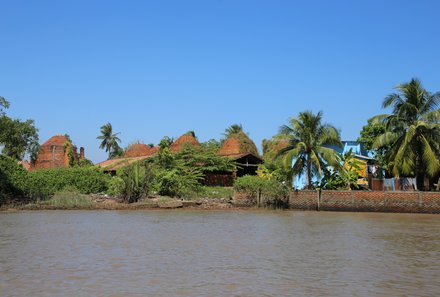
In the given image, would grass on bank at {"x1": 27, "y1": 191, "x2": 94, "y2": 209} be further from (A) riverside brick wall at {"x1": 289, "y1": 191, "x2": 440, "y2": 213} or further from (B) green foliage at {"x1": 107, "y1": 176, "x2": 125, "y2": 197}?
(A) riverside brick wall at {"x1": 289, "y1": 191, "x2": 440, "y2": 213}

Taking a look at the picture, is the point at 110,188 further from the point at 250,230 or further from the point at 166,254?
the point at 166,254

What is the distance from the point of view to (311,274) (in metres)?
9.08

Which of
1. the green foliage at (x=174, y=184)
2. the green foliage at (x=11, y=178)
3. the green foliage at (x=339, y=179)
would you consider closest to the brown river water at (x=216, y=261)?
the green foliage at (x=11, y=178)

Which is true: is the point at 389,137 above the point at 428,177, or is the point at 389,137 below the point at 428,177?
above

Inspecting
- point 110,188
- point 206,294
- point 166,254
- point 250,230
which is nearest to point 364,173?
point 110,188

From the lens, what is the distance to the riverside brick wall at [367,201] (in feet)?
89.4

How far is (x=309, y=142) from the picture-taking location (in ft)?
98.9

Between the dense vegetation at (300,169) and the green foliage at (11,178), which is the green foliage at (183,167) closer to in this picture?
the dense vegetation at (300,169)

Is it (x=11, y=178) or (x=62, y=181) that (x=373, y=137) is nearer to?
(x=62, y=181)

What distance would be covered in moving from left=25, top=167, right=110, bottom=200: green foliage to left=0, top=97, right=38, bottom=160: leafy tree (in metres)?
7.58

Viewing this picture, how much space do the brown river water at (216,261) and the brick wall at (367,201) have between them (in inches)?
388

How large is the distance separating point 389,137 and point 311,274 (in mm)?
23045

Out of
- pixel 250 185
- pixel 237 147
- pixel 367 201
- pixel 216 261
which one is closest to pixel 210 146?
pixel 237 147

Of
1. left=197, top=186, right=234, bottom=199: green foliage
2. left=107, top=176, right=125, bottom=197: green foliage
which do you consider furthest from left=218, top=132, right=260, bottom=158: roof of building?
left=107, top=176, right=125, bottom=197: green foliage
